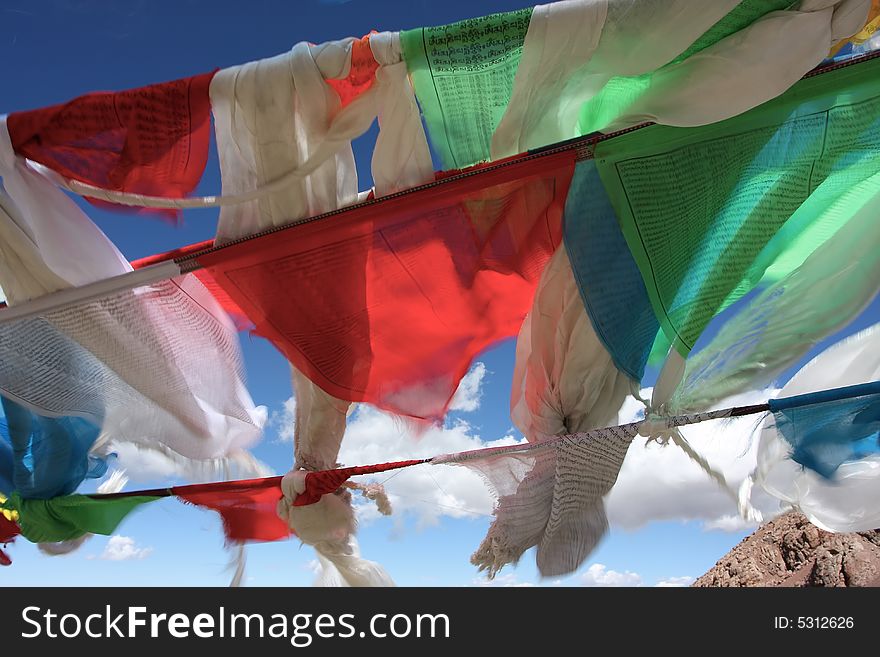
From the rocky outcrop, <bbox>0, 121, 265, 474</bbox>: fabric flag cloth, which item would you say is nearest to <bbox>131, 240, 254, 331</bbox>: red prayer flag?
<bbox>0, 121, 265, 474</bbox>: fabric flag cloth

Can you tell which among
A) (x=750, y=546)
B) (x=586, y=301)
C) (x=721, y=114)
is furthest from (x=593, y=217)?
(x=750, y=546)

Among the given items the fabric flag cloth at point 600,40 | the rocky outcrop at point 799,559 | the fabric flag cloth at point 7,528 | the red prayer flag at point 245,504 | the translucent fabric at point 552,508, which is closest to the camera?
the fabric flag cloth at point 600,40

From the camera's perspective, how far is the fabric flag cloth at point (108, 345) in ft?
4.03

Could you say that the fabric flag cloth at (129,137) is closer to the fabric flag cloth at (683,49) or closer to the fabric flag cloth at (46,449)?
the fabric flag cloth at (683,49)

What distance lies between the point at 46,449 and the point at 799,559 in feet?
8.40

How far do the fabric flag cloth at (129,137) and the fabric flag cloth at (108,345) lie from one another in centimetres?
7

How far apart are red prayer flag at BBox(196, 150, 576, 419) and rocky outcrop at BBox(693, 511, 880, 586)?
64.6 inches

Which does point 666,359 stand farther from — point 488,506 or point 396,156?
point 396,156

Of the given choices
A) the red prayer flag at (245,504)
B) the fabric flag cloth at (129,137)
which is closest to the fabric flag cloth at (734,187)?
the fabric flag cloth at (129,137)

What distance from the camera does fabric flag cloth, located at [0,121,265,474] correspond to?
48.3 inches

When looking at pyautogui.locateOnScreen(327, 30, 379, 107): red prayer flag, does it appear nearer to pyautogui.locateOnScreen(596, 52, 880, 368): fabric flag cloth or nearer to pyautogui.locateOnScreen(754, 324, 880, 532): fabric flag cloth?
pyautogui.locateOnScreen(596, 52, 880, 368): fabric flag cloth

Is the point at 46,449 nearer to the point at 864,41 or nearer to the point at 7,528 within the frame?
the point at 7,528

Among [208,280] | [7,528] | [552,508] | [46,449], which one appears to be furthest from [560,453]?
[7,528]

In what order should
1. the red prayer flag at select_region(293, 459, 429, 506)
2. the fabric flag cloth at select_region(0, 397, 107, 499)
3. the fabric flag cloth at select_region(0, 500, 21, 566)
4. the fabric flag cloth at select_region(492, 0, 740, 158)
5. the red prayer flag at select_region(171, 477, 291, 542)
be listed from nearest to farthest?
the fabric flag cloth at select_region(492, 0, 740, 158), the red prayer flag at select_region(293, 459, 429, 506), the red prayer flag at select_region(171, 477, 291, 542), the fabric flag cloth at select_region(0, 397, 107, 499), the fabric flag cloth at select_region(0, 500, 21, 566)
